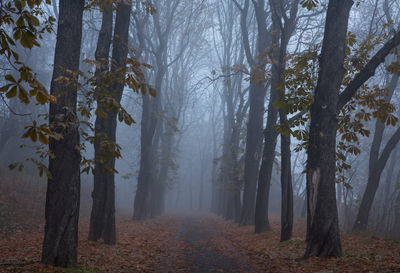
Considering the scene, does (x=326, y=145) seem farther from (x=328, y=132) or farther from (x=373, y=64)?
(x=373, y=64)

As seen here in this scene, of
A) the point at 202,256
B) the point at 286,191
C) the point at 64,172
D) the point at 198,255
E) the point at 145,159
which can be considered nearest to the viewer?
the point at 64,172

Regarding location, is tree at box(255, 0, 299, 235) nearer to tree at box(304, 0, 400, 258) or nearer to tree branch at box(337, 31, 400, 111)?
tree at box(304, 0, 400, 258)

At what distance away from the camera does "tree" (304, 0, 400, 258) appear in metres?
7.57

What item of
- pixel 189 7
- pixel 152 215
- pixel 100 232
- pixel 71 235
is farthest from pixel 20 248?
pixel 189 7

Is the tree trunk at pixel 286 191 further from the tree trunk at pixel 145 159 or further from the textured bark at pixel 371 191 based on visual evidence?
the tree trunk at pixel 145 159

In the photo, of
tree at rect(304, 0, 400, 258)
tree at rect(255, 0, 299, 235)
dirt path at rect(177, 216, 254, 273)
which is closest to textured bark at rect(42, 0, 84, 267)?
dirt path at rect(177, 216, 254, 273)

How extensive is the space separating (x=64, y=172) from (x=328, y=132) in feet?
19.0

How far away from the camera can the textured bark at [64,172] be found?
242 inches

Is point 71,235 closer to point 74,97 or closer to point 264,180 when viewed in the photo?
Result: point 74,97

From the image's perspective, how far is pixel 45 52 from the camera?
29.5 m

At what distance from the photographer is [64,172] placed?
6172mm

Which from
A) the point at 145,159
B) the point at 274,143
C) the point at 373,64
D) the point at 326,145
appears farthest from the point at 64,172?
the point at 145,159

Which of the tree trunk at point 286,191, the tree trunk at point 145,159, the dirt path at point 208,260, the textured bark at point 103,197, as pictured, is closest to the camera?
the dirt path at point 208,260

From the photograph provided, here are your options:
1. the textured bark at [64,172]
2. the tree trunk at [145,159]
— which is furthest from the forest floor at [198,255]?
the tree trunk at [145,159]
